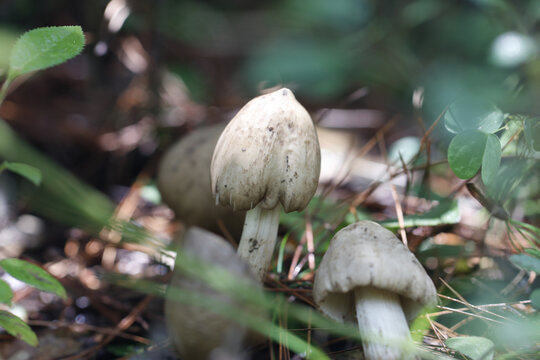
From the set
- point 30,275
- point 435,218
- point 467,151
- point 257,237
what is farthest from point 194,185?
point 467,151

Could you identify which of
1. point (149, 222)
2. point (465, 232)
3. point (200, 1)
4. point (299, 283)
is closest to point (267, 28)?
point (200, 1)

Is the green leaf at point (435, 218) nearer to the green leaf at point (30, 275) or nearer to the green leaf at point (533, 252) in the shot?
the green leaf at point (533, 252)

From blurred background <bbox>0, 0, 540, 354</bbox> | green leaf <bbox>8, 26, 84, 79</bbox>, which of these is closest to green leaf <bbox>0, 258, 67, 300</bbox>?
blurred background <bbox>0, 0, 540, 354</bbox>

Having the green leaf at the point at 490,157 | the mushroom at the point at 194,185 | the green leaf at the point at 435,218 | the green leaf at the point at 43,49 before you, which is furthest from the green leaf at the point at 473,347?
the green leaf at the point at 43,49

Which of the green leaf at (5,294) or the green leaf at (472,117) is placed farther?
the green leaf at (472,117)

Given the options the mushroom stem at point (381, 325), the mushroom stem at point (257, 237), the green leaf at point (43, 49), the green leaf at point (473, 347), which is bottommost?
the green leaf at point (473, 347)

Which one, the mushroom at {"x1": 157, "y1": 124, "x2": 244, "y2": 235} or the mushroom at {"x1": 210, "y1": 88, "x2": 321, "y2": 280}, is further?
the mushroom at {"x1": 157, "y1": 124, "x2": 244, "y2": 235}

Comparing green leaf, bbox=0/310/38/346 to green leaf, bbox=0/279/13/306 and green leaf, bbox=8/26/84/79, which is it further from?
green leaf, bbox=8/26/84/79
